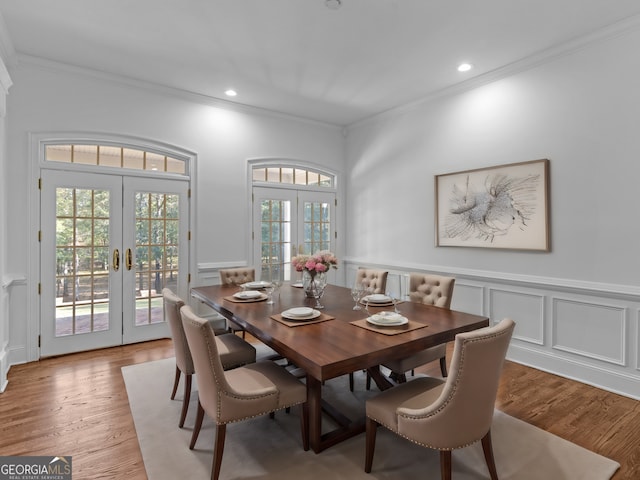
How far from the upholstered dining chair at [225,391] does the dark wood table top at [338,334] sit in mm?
221

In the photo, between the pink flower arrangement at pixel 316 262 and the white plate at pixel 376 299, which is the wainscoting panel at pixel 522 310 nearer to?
the white plate at pixel 376 299

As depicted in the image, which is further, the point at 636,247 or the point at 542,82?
the point at 542,82

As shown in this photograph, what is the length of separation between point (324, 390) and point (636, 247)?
2809 mm

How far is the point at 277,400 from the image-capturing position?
1.98 m

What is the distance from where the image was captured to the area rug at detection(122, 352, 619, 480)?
1960 millimetres

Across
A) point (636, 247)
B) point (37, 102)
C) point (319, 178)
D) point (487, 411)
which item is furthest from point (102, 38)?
point (636, 247)

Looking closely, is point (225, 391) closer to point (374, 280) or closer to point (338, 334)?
point (338, 334)

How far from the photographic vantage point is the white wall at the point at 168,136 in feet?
11.7

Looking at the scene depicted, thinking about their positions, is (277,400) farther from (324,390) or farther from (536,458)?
(536,458)

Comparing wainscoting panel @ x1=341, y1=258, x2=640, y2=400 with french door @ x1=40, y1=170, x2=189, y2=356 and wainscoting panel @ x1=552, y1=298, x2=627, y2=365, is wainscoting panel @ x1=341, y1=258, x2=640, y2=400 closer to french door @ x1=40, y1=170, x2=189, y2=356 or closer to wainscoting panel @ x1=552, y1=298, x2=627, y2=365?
wainscoting panel @ x1=552, y1=298, x2=627, y2=365
